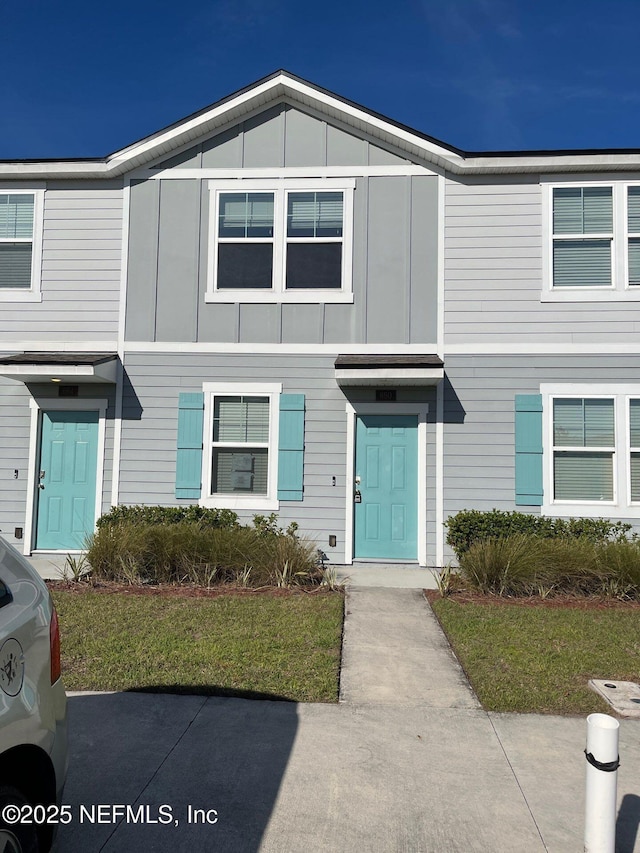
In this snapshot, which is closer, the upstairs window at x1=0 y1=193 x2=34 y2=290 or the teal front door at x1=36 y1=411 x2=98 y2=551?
the teal front door at x1=36 y1=411 x2=98 y2=551

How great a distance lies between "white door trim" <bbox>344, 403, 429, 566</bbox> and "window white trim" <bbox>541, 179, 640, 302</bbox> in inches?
101

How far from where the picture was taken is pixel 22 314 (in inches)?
394

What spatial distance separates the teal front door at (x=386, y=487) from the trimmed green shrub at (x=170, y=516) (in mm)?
1895

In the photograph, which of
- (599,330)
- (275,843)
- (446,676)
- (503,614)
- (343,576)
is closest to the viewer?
(275,843)

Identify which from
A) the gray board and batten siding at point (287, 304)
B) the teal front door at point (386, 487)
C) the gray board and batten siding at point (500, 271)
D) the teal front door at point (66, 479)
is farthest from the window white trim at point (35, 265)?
the gray board and batten siding at point (500, 271)

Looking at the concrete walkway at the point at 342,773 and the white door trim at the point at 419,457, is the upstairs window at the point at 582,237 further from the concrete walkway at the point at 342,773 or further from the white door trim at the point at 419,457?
the concrete walkway at the point at 342,773

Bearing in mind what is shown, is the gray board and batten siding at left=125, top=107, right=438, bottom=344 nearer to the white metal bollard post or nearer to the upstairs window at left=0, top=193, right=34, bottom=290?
the upstairs window at left=0, top=193, right=34, bottom=290

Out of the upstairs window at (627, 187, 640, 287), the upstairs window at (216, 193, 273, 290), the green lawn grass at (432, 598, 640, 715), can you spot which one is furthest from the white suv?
the upstairs window at (627, 187, 640, 287)

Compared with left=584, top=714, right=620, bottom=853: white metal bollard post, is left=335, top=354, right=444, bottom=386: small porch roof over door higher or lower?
higher

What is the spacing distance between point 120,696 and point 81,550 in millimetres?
5280

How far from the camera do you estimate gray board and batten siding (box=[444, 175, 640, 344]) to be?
940cm

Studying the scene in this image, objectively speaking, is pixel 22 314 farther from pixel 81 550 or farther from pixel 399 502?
pixel 399 502

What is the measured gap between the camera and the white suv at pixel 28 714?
7.30 ft

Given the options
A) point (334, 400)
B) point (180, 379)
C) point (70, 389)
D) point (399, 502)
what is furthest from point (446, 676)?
point (70, 389)
